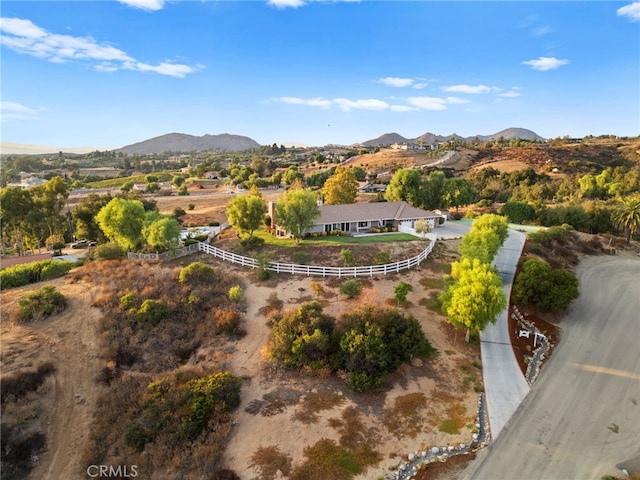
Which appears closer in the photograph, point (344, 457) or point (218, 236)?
point (344, 457)

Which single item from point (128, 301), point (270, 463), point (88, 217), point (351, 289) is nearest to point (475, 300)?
point (351, 289)

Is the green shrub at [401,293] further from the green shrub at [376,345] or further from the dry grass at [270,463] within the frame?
the dry grass at [270,463]

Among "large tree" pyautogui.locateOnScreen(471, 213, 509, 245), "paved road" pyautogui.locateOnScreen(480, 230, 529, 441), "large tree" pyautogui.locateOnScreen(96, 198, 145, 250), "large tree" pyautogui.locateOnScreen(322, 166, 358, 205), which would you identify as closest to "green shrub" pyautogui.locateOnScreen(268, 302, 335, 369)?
"paved road" pyautogui.locateOnScreen(480, 230, 529, 441)

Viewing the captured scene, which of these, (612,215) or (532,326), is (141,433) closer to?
(532,326)

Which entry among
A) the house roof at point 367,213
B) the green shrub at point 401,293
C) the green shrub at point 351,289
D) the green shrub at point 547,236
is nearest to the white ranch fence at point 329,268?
the green shrub at point 351,289

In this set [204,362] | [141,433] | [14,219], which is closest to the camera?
[141,433]

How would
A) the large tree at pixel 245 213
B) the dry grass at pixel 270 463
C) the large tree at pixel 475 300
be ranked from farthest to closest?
the large tree at pixel 245 213
the large tree at pixel 475 300
the dry grass at pixel 270 463

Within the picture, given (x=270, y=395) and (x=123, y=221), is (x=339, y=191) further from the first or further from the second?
(x=270, y=395)

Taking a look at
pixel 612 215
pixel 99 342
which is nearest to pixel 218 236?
pixel 99 342
